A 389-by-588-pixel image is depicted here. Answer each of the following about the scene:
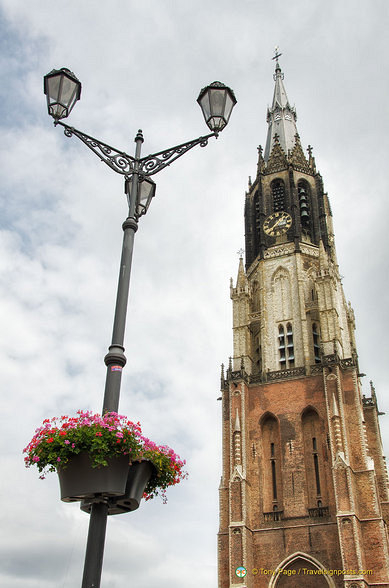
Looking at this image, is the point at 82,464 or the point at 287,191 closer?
the point at 82,464

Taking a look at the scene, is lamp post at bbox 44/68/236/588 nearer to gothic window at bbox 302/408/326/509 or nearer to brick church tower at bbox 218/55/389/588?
brick church tower at bbox 218/55/389/588

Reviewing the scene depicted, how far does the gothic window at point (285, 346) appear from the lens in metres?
42.5

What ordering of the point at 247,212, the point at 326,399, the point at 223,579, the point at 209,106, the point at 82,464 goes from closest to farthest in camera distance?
the point at 82,464 → the point at 209,106 → the point at 223,579 → the point at 326,399 → the point at 247,212

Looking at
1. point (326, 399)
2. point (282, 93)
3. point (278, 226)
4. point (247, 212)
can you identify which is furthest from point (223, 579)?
point (282, 93)

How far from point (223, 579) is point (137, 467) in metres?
31.4

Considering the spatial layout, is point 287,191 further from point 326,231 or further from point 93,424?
point 93,424

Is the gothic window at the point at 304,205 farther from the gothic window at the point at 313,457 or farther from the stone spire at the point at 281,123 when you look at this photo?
the gothic window at the point at 313,457

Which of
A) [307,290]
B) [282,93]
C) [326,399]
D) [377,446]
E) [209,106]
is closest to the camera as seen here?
Answer: [209,106]

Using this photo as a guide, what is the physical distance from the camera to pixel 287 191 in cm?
5156

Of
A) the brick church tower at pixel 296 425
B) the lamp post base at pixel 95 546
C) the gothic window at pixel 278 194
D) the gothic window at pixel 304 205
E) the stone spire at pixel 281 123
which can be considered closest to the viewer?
the lamp post base at pixel 95 546

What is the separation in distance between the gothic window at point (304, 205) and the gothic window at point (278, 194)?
57.5 inches

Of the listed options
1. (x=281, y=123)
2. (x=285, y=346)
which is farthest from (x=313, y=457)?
(x=281, y=123)

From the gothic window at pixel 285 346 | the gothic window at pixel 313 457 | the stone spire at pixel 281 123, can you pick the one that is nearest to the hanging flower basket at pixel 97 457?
the gothic window at pixel 313 457

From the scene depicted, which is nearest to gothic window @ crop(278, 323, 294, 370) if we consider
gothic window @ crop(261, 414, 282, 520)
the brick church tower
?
the brick church tower
